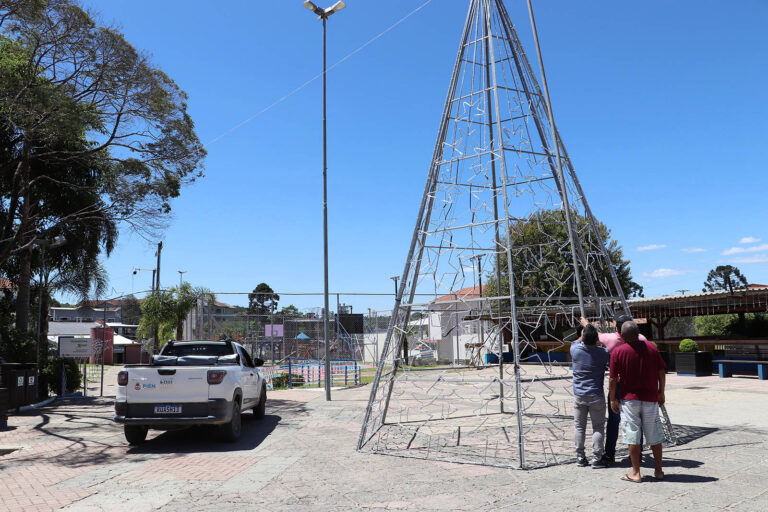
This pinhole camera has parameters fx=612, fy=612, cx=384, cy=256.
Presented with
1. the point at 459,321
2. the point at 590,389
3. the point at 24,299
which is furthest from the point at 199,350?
the point at 459,321

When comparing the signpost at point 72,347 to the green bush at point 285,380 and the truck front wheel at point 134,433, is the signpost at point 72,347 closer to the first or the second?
the green bush at point 285,380

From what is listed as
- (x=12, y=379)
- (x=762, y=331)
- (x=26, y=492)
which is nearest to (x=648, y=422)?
(x=26, y=492)

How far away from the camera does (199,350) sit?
11523 mm

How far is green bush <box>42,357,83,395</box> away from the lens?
54.5 feet

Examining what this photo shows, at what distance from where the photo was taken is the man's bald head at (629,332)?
6.40 metres

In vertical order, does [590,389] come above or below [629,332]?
below

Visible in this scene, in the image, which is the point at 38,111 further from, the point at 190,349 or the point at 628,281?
the point at 628,281

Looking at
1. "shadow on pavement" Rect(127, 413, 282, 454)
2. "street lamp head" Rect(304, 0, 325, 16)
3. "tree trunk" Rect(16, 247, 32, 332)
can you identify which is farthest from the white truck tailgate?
"tree trunk" Rect(16, 247, 32, 332)

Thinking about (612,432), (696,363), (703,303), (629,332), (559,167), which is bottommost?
(696,363)

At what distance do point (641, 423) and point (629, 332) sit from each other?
0.94 meters

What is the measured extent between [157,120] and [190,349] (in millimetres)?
7133

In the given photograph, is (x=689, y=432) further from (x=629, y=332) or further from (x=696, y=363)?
(x=696, y=363)

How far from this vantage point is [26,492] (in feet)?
22.0

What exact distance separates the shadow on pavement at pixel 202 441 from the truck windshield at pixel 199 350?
136 cm
